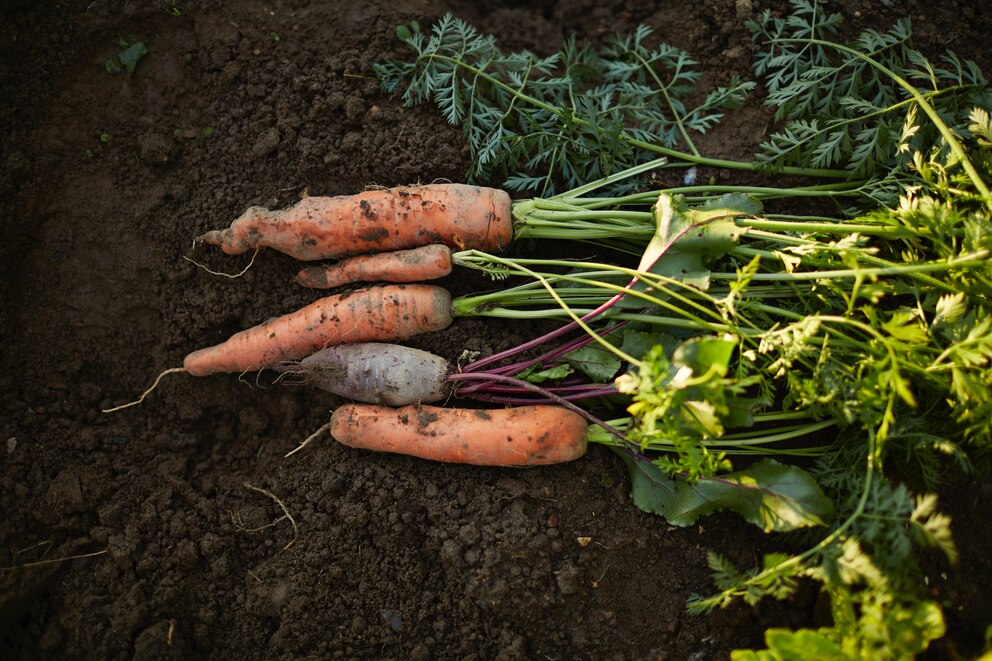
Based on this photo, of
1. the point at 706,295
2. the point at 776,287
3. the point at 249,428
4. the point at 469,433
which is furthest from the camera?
the point at 249,428

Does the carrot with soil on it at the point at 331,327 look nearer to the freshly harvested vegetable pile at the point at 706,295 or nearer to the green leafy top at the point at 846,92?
the freshly harvested vegetable pile at the point at 706,295

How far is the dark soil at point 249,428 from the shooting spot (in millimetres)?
2352

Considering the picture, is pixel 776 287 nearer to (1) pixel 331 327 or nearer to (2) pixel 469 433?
(2) pixel 469 433

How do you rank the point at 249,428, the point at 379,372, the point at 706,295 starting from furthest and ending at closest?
1. the point at 249,428
2. the point at 379,372
3. the point at 706,295

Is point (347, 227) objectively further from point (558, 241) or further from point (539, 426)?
point (539, 426)

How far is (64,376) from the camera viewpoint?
2740 millimetres

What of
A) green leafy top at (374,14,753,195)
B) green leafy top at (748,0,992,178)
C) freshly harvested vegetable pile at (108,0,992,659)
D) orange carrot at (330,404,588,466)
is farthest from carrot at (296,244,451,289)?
green leafy top at (748,0,992,178)

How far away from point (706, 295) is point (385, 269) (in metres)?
1.32

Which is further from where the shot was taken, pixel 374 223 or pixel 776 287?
pixel 374 223

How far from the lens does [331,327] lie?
106 inches

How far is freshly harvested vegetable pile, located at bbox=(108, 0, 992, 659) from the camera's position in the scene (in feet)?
6.56

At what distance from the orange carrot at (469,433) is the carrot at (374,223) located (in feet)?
2.36

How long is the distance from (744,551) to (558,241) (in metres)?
1.46

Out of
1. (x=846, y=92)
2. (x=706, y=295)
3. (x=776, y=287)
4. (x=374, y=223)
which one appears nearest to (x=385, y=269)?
(x=374, y=223)
